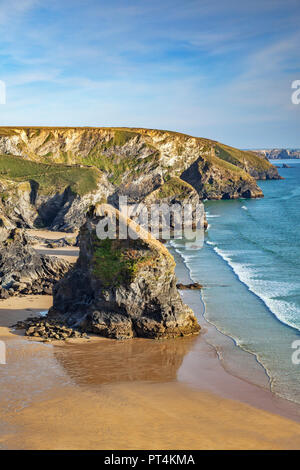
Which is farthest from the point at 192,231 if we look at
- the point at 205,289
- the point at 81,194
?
the point at 205,289

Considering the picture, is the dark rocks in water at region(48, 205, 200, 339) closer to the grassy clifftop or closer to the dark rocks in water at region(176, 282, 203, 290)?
the dark rocks in water at region(176, 282, 203, 290)

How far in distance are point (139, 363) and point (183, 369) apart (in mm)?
2056

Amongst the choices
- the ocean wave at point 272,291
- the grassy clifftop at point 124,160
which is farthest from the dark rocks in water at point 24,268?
the grassy clifftop at point 124,160

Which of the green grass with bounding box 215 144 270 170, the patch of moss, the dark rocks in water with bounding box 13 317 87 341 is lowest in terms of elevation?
the dark rocks in water with bounding box 13 317 87 341

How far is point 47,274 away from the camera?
3731cm

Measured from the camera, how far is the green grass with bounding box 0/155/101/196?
82.4 m

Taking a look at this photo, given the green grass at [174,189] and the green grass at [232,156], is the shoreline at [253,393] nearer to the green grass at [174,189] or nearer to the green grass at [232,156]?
the green grass at [174,189]

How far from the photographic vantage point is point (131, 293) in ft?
84.7

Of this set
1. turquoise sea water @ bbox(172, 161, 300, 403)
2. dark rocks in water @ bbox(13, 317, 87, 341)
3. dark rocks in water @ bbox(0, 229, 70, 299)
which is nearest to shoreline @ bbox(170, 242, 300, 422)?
turquoise sea water @ bbox(172, 161, 300, 403)

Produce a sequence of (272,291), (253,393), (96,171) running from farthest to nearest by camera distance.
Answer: (96,171), (272,291), (253,393)

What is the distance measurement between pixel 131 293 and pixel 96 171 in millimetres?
67441

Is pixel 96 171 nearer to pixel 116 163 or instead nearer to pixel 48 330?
pixel 116 163

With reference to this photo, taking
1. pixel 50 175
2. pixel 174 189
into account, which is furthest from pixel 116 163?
pixel 50 175

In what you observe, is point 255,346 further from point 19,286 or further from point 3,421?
point 19,286
